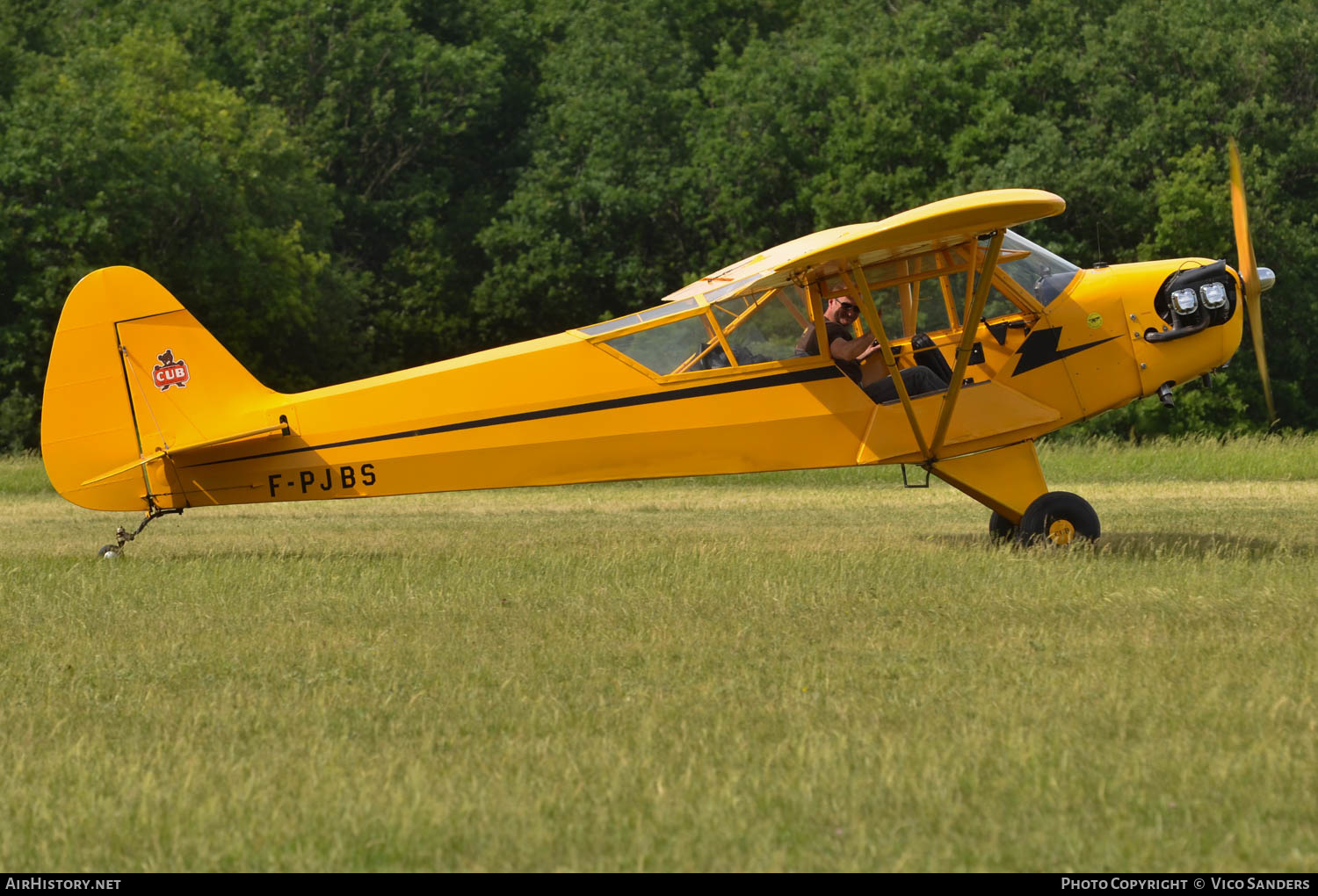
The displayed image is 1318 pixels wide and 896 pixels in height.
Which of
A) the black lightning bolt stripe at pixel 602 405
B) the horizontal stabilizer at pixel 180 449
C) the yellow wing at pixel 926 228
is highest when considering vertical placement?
the yellow wing at pixel 926 228

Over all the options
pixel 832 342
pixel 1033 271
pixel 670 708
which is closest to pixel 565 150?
pixel 1033 271

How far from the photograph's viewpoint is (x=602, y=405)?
36.3 ft

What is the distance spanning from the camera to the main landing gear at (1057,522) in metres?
11.1

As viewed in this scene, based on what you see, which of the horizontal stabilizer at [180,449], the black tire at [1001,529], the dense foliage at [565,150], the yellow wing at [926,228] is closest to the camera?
the yellow wing at [926,228]

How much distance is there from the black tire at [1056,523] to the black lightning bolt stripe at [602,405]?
1.81 meters

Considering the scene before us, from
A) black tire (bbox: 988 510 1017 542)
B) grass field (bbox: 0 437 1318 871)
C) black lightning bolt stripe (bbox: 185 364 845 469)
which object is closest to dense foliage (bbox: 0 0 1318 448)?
black tire (bbox: 988 510 1017 542)

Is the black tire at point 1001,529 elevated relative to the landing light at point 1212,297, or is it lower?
lower

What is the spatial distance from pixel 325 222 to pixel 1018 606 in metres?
35.6

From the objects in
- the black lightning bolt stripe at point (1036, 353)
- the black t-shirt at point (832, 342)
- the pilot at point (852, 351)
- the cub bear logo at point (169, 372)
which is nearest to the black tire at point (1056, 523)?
the black lightning bolt stripe at point (1036, 353)

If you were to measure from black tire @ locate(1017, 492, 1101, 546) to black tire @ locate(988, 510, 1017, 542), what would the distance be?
809mm

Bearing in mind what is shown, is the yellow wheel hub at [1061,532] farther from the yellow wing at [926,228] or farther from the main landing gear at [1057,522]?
the yellow wing at [926,228]

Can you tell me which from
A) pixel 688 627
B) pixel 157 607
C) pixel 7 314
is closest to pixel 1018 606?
pixel 688 627

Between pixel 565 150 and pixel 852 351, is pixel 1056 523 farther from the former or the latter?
pixel 565 150

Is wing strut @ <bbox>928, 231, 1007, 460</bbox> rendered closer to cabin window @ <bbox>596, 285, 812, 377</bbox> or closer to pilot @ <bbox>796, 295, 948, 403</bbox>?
pilot @ <bbox>796, 295, 948, 403</bbox>
